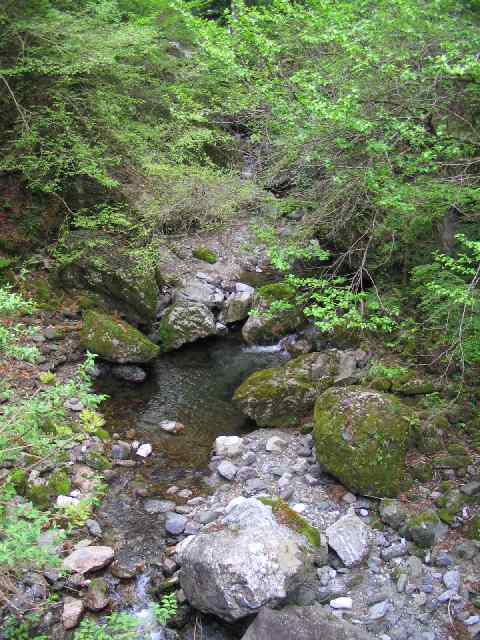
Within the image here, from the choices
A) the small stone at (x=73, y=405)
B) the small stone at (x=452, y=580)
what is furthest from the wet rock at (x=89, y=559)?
the small stone at (x=452, y=580)

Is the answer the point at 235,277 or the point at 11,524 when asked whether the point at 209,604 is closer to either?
the point at 11,524

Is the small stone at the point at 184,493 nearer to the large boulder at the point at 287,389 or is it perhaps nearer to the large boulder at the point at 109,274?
the large boulder at the point at 287,389

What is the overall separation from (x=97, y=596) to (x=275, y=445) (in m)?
2.87

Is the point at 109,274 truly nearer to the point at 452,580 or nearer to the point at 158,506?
the point at 158,506

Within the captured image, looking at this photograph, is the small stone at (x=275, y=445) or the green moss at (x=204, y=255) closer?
the small stone at (x=275, y=445)

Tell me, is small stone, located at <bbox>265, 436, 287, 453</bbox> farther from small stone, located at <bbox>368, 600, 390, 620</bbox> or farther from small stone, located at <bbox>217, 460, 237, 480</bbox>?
small stone, located at <bbox>368, 600, 390, 620</bbox>

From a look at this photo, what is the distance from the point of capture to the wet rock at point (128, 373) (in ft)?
26.6

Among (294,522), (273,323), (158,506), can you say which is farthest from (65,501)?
(273,323)

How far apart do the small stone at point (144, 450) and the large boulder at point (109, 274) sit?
310 cm

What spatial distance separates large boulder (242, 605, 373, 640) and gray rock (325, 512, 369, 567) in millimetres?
899

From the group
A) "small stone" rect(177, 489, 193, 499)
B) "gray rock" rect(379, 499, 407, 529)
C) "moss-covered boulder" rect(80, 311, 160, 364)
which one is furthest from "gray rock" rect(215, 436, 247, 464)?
"moss-covered boulder" rect(80, 311, 160, 364)

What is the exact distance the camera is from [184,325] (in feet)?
30.2

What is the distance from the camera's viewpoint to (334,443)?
18.7 feet

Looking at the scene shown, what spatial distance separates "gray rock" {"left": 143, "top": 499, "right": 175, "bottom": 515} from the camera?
5648 mm
